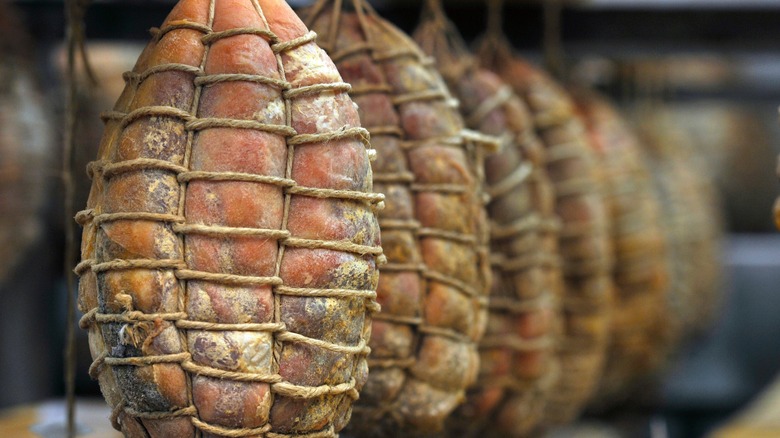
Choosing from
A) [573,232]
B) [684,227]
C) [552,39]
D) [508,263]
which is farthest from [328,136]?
[684,227]

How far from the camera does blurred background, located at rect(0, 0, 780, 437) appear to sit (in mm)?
2520

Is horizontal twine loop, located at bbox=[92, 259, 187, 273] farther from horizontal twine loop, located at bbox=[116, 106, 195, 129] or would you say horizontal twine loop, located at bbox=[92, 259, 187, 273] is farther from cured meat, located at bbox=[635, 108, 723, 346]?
cured meat, located at bbox=[635, 108, 723, 346]

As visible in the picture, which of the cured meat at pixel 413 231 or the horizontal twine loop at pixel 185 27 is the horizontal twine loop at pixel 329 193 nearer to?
the horizontal twine loop at pixel 185 27

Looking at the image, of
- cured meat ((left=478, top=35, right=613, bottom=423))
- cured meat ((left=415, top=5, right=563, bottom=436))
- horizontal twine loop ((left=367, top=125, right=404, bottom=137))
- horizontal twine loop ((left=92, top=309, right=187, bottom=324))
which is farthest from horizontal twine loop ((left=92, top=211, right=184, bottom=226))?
cured meat ((left=478, top=35, right=613, bottom=423))

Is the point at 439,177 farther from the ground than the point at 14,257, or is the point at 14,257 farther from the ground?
the point at 439,177

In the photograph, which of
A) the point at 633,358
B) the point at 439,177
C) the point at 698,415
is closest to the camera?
the point at 439,177

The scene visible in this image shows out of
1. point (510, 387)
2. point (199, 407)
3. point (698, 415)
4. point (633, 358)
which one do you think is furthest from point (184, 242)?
point (698, 415)

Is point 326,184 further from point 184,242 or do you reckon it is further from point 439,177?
point 439,177

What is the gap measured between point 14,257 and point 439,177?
1.30 metres

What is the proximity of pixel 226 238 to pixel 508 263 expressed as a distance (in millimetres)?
951

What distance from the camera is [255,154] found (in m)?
1.22

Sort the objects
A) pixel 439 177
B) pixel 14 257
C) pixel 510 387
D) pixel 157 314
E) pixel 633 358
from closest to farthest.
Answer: pixel 157 314
pixel 439 177
pixel 510 387
pixel 14 257
pixel 633 358

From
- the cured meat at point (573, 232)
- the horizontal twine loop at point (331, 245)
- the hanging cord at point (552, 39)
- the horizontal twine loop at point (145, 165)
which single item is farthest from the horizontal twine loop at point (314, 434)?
the hanging cord at point (552, 39)

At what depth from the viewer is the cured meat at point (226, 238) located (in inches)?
47.1
